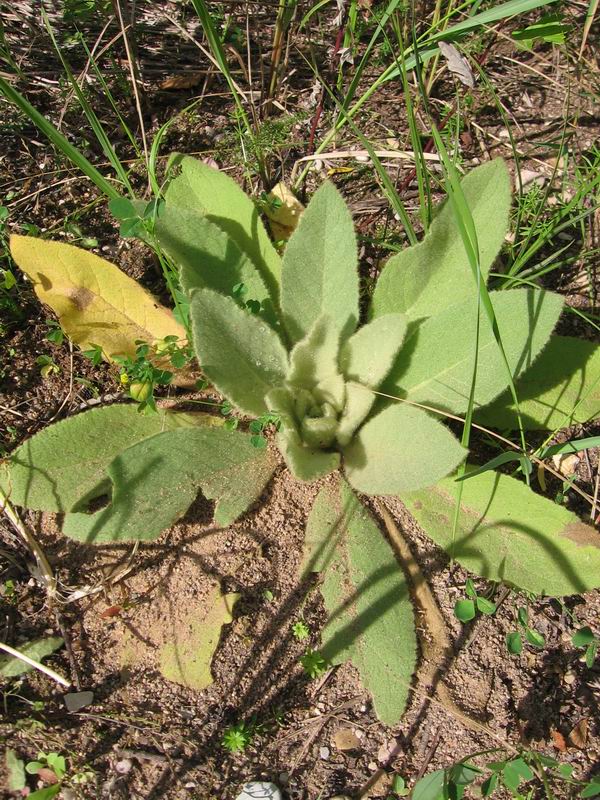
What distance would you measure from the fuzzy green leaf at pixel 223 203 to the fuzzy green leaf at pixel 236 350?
260 millimetres

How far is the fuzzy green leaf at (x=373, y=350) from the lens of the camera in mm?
1819

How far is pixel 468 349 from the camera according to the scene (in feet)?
6.09

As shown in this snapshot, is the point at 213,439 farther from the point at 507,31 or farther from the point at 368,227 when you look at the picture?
the point at 507,31

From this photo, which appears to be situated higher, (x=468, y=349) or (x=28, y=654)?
(x=468, y=349)

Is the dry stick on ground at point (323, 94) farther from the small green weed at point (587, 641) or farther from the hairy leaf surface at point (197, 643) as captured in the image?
the small green weed at point (587, 641)

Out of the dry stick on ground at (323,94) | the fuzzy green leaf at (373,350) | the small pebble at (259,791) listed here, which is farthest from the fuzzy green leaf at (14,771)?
the dry stick on ground at (323,94)

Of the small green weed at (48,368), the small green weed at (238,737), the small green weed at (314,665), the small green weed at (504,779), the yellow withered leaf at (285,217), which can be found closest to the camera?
the small green weed at (504,779)

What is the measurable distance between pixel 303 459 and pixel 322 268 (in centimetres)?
53

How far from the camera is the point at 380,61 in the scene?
8.41 ft

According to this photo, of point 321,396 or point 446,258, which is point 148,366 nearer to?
point 321,396

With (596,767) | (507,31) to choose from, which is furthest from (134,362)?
(507,31)

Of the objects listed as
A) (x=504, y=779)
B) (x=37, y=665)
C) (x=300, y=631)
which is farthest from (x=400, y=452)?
(x=37, y=665)

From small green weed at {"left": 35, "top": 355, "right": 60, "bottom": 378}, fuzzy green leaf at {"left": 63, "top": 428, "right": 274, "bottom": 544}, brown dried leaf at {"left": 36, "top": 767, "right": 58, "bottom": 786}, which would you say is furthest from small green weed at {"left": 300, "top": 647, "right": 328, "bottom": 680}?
small green weed at {"left": 35, "top": 355, "right": 60, "bottom": 378}

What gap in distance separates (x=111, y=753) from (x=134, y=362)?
39.0 inches
